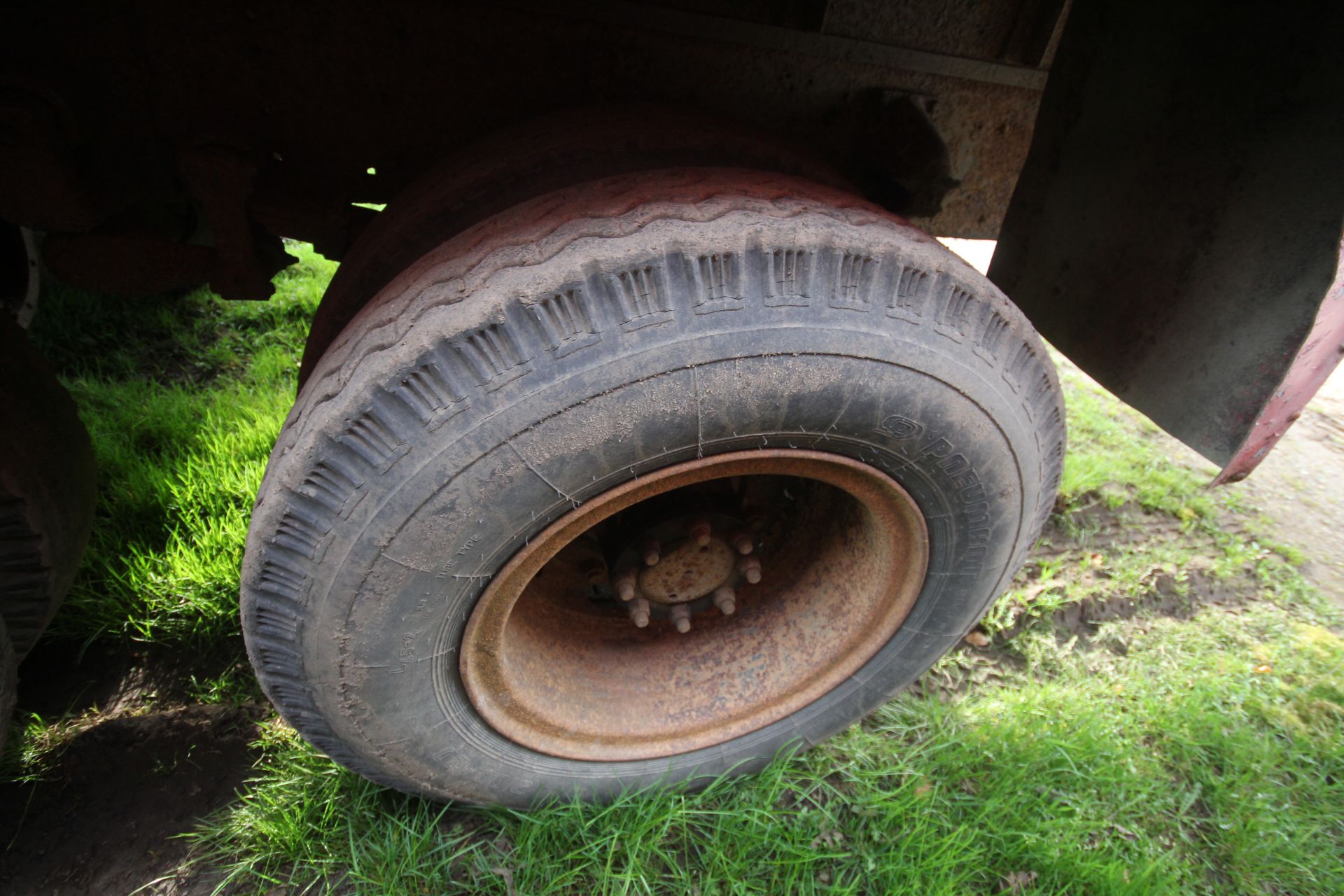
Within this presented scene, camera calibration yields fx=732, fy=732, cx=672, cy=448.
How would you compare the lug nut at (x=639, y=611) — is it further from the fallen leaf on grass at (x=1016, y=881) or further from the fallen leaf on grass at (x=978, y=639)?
the fallen leaf on grass at (x=978, y=639)

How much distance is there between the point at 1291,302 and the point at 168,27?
1893 mm

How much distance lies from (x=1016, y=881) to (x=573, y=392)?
57.2 inches

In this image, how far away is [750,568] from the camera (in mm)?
1651

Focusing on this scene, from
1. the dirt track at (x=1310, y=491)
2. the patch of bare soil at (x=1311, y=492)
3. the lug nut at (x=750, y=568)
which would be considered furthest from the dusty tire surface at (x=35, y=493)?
the patch of bare soil at (x=1311, y=492)

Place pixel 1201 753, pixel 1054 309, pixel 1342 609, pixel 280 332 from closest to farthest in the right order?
1. pixel 1054 309
2. pixel 1201 753
3. pixel 1342 609
4. pixel 280 332

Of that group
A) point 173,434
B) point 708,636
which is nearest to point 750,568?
point 708,636

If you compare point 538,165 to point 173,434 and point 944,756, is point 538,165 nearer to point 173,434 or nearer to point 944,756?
point 944,756

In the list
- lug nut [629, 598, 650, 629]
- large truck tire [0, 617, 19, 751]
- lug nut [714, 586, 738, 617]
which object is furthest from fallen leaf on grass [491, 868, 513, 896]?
large truck tire [0, 617, 19, 751]

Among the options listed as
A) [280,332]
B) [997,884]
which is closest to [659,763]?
[997,884]

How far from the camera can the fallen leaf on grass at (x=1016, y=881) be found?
1544 mm

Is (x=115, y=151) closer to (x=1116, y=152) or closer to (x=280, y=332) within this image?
(x=1116, y=152)

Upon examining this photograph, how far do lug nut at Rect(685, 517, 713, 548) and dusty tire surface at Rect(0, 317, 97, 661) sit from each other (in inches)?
47.9

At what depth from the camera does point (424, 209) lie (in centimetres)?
124

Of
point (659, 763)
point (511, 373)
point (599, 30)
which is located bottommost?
point (659, 763)
